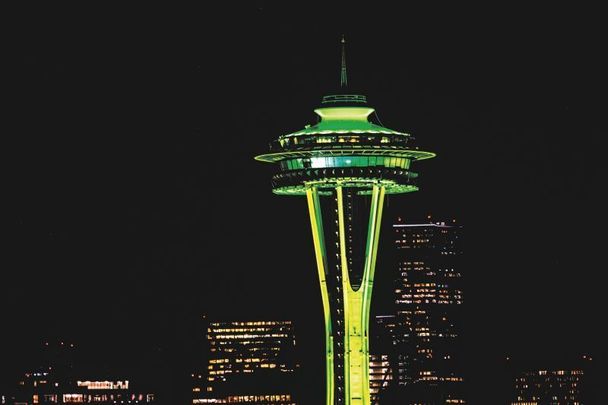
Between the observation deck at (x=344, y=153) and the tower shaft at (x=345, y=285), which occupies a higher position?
the observation deck at (x=344, y=153)

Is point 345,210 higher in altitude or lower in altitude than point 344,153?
lower

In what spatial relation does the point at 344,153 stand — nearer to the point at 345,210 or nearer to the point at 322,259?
the point at 345,210

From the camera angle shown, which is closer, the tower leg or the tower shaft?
the tower shaft

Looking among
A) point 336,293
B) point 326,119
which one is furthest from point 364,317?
point 326,119

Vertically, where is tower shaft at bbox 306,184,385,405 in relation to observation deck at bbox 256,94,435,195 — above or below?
below

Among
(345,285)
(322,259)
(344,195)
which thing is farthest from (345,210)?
(345,285)

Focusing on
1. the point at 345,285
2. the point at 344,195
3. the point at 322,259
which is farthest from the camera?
the point at 344,195
